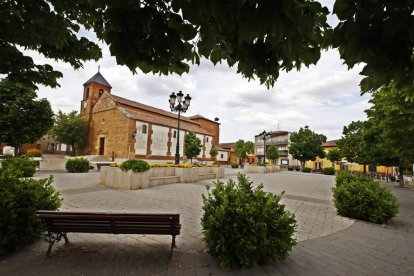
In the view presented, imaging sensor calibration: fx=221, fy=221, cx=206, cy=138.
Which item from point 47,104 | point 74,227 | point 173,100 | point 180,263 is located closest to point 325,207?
point 180,263

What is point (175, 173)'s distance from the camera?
45.8 ft

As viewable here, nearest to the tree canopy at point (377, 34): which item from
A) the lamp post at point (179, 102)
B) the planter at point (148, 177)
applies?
the planter at point (148, 177)

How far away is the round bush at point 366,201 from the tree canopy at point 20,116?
24.4m

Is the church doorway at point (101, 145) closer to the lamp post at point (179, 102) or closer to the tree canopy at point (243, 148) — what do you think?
the lamp post at point (179, 102)

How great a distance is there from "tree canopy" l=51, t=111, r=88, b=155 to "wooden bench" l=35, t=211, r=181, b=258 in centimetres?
3790

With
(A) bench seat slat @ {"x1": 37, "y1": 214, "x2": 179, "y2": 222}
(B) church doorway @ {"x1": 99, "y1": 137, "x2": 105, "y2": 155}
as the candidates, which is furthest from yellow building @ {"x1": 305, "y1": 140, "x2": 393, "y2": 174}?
(A) bench seat slat @ {"x1": 37, "y1": 214, "x2": 179, "y2": 222}

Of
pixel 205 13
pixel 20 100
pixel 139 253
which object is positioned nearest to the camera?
pixel 205 13

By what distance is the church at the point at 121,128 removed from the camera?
105 feet

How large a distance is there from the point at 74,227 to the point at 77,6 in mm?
3637

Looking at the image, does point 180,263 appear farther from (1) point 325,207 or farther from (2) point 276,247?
(1) point 325,207

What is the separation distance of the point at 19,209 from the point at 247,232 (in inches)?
152

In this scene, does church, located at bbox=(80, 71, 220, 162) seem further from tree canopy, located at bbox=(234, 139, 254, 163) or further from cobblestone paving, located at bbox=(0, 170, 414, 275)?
cobblestone paving, located at bbox=(0, 170, 414, 275)

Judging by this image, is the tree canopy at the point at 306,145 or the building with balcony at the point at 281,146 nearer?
the tree canopy at the point at 306,145

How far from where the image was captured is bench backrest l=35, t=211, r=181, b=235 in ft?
11.7
